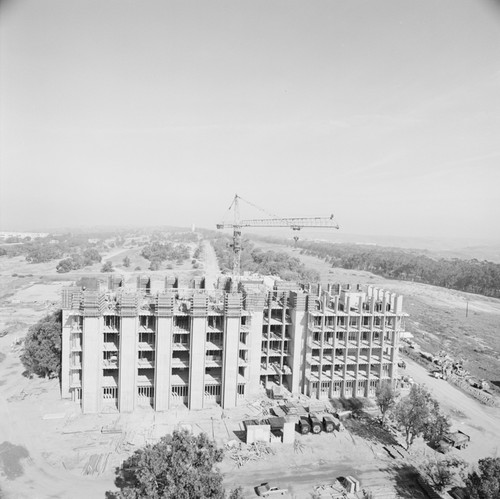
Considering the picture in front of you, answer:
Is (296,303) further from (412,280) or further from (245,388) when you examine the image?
(412,280)

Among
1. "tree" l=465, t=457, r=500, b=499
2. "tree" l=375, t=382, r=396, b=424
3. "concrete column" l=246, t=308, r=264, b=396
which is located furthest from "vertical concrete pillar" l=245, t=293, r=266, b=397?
"tree" l=465, t=457, r=500, b=499

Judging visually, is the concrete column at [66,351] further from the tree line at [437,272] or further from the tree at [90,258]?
the tree line at [437,272]

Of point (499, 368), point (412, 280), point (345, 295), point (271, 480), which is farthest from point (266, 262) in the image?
point (271, 480)

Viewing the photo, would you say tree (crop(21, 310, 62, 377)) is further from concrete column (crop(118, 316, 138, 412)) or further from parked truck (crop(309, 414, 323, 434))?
parked truck (crop(309, 414, 323, 434))

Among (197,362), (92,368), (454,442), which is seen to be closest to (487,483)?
(454,442)

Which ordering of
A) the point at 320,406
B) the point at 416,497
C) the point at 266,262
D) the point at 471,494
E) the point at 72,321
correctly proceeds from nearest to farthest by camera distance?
the point at 471,494
the point at 416,497
the point at 72,321
the point at 320,406
the point at 266,262

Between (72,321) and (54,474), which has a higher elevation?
(72,321)

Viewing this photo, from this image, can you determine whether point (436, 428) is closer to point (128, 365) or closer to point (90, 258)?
point (128, 365)

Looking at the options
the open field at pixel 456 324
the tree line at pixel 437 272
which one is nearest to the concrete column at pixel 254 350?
the open field at pixel 456 324
